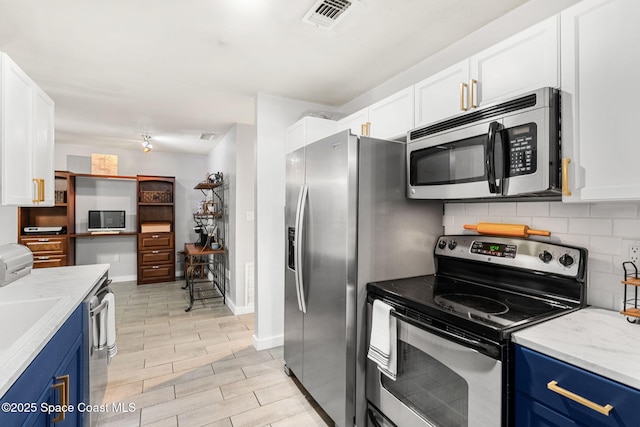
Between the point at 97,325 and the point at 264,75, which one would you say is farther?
the point at 264,75

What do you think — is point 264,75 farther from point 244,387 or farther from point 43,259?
point 43,259

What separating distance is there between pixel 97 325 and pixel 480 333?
7.01 feet

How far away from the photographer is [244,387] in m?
2.41

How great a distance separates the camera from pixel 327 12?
6.03 feet

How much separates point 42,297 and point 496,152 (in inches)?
91.6

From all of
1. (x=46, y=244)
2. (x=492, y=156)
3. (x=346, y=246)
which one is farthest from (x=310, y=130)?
(x=46, y=244)

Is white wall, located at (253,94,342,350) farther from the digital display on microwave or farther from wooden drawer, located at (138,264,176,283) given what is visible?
wooden drawer, located at (138,264,176,283)

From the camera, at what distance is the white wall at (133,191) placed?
5.49 m

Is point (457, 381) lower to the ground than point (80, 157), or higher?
lower

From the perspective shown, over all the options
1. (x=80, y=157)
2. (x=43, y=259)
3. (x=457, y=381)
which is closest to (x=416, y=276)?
(x=457, y=381)

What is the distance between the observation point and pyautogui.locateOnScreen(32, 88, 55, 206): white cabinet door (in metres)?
1.92

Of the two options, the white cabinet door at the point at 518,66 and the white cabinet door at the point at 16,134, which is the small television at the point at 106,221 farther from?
the white cabinet door at the point at 518,66

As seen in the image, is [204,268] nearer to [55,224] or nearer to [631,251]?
[55,224]

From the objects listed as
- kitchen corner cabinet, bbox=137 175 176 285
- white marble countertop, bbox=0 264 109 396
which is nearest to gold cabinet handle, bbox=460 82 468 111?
white marble countertop, bbox=0 264 109 396
